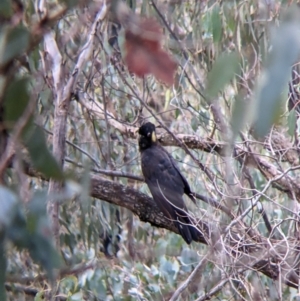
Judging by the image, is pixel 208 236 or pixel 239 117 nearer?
pixel 239 117

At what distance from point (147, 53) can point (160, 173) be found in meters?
3.58

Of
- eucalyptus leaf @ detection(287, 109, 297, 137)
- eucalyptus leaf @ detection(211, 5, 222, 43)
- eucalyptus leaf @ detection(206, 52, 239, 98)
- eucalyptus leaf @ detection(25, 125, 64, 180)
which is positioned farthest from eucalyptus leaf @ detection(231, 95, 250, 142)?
eucalyptus leaf @ detection(211, 5, 222, 43)

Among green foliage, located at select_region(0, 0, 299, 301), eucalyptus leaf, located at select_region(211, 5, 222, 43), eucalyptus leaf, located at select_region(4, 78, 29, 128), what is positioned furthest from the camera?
eucalyptus leaf, located at select_region(211, 5, 222, 43)

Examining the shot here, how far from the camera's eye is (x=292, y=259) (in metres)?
3.25

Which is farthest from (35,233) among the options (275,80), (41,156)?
(275,80)

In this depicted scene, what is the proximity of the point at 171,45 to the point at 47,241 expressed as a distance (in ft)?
10.4

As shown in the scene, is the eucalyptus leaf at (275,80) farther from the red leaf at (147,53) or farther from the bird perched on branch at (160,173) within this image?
the bird perched on branch at (160,173)

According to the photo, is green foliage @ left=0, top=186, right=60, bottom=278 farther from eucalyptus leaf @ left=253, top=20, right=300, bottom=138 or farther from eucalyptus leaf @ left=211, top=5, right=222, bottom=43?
eucalyptus leaf @ left=211, top=5, right=222, bottom=43

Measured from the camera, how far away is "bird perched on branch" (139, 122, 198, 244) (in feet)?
12.6

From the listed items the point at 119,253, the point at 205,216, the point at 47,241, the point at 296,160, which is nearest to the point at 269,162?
the point at 296,160

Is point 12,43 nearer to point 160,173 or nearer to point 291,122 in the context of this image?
point 291,122

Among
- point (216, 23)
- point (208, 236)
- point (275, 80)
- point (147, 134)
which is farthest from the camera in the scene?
point (147, 134)

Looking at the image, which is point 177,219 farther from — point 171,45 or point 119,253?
point 119,253

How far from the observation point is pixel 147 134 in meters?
4.16
